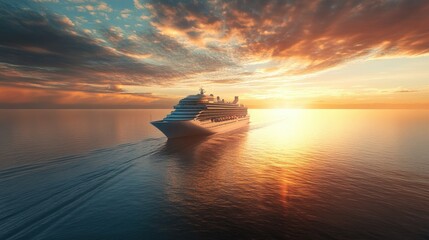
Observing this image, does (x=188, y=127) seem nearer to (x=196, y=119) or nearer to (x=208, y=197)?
(x=196, y=119)

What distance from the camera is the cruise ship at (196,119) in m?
62.1

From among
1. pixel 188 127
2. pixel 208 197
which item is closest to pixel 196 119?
pixel 188 127

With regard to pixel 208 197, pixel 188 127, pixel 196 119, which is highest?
pixel 196 119

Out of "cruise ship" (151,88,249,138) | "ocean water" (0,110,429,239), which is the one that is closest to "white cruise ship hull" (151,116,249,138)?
"cruise ship" (151,88,249,138)

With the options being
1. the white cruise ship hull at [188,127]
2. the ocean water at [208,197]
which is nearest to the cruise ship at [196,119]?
the white cruise ship hull at [188,127]

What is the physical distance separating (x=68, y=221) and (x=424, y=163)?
2229 inches

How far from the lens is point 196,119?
6788cm

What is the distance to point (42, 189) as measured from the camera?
965 inches

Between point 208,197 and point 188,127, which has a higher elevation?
point 188,127

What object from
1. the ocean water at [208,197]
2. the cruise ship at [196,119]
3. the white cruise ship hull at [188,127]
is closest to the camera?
the ocean water at [208,197]

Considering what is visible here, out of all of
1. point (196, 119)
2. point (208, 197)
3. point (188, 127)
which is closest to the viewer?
point (208, 197)

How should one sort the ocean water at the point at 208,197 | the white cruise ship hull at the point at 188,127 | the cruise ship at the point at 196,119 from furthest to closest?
the cruise ship at the point at 196,119
the white cruise ship hull at the point at 188,127
the ocean water at the point at 208,197

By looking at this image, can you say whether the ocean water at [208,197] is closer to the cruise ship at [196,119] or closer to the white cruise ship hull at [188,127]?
the white cruise ship hull at [188,127]

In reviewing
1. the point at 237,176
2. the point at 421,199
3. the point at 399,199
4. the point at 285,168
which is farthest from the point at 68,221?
the point at 421,199
